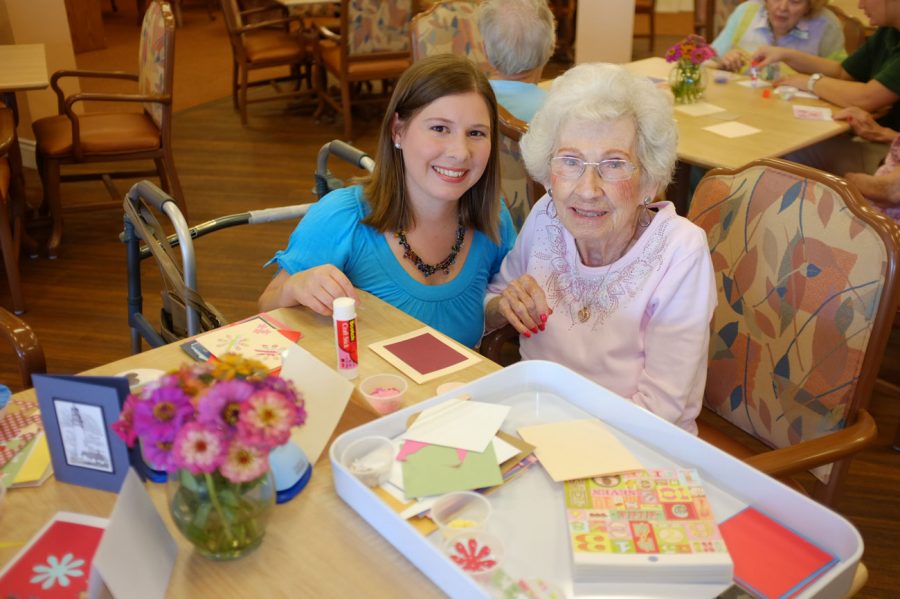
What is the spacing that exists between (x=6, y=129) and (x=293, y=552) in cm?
331

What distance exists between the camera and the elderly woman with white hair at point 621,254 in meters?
1.65

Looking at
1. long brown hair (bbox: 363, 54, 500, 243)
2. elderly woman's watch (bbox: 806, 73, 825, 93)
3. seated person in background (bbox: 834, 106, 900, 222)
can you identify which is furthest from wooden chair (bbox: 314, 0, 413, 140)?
long brown hair (bbox: 363, 54, 500, 243)

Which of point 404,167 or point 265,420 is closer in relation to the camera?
point 265,420

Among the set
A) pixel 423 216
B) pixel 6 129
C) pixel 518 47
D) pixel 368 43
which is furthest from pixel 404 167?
pixel 368 43

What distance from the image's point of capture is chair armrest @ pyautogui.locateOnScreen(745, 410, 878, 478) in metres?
1.43

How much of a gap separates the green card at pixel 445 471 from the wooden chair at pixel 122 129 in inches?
128

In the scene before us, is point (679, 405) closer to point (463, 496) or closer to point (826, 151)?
point (463, 496)

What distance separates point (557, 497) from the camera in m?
1.18

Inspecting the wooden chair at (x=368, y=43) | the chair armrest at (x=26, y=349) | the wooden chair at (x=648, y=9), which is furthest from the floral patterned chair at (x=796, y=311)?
the wooden chair at (x=648, y=9)

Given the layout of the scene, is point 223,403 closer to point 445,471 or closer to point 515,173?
point 445,471

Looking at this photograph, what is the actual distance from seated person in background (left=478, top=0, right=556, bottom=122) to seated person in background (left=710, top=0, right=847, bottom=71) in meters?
1.29

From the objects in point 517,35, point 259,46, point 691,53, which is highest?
point 517,35

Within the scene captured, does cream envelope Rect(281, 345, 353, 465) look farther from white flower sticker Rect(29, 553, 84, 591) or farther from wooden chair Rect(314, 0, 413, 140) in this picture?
wooden chair Rect(314, 0, 413, 140)

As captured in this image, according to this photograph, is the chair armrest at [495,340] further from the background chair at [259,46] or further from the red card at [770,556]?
the background chair at [259,46]
